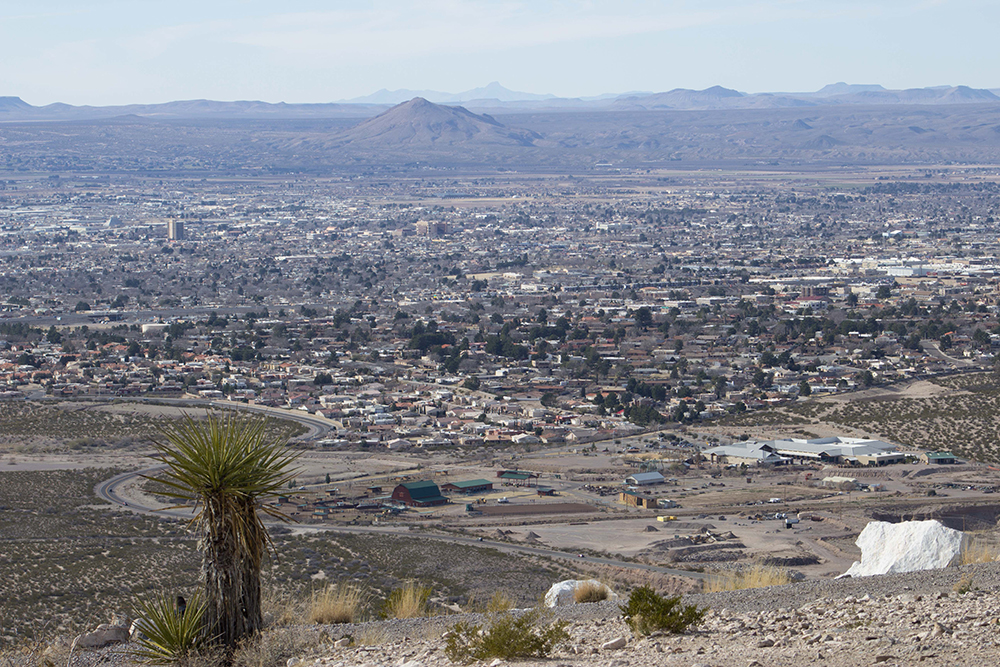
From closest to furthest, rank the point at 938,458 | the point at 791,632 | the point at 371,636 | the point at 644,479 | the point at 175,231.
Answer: the point at 791,632, the point at 371,636, the point at 644,479, the point at 938,458, the point at 175,231

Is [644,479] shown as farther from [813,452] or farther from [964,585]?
[964,585]

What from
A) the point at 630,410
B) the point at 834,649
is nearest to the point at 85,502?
the point at 630,410

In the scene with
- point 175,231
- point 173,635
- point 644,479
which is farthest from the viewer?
point 175,231

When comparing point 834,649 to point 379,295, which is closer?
point 834,649

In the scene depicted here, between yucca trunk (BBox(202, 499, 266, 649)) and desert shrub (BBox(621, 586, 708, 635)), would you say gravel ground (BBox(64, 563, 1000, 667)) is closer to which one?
desert shrub (BBox(621, 586, 708, 635))

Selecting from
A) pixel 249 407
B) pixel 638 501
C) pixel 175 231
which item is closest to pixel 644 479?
pixel 638 501

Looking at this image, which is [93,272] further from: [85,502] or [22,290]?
[85,502]
